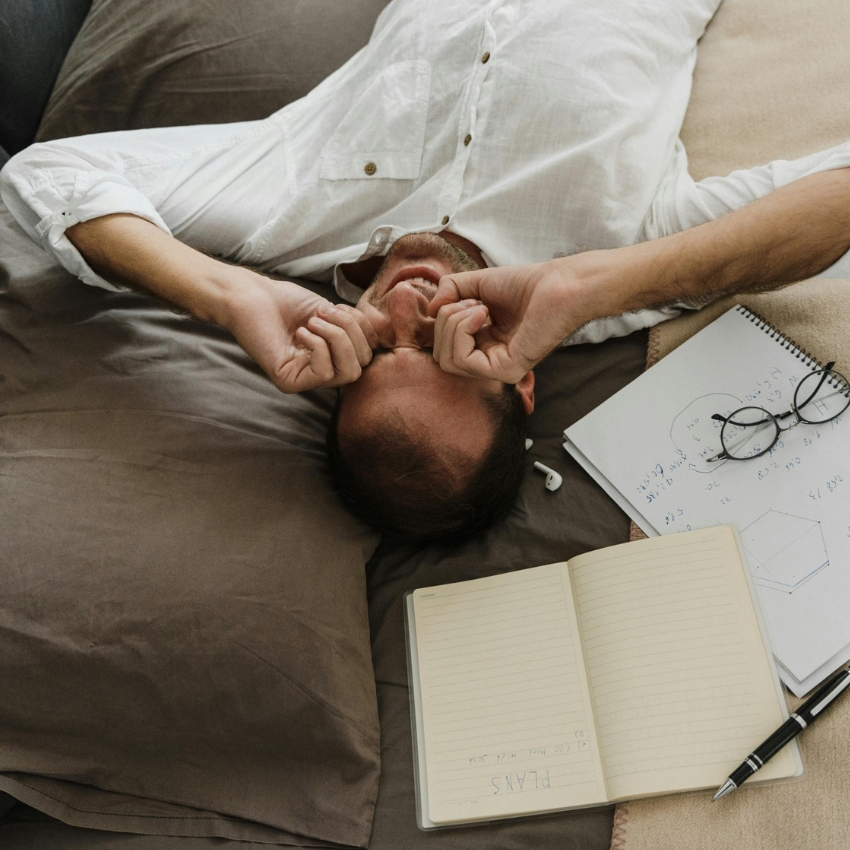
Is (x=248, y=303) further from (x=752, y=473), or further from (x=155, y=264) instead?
(x=752, y=473)

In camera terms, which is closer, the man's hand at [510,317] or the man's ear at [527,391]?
the man's hand at [510,317]

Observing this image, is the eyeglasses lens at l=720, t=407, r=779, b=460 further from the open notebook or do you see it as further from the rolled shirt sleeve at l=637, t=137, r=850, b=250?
the rolled shirt sleeve at l=637, t=137, r=850, b=250

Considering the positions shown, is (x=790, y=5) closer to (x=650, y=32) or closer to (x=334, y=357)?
(x=650, y=32)

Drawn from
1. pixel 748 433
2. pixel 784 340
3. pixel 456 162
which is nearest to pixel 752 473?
pixel 748 433

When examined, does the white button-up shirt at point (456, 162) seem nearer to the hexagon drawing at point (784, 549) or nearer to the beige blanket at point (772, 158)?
the beige blanket at point (772, 158)

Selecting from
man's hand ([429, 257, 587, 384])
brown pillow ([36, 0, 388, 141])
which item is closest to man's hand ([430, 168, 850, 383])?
man's hand ([429, 257, 587, 384])

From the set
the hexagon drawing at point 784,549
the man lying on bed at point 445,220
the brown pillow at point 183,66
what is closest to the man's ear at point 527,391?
the man lying on bed at point 445,220

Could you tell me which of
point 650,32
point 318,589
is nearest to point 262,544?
point 318,589

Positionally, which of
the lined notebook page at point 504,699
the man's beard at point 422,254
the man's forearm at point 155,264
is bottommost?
the lined notebook page at point 504,699

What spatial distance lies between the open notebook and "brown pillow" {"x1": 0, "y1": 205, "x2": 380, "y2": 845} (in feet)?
0.38

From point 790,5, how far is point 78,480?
145 centimetres

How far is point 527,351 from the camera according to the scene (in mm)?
890

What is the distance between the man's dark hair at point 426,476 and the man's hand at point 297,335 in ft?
0.30

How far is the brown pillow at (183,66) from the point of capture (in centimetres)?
130
